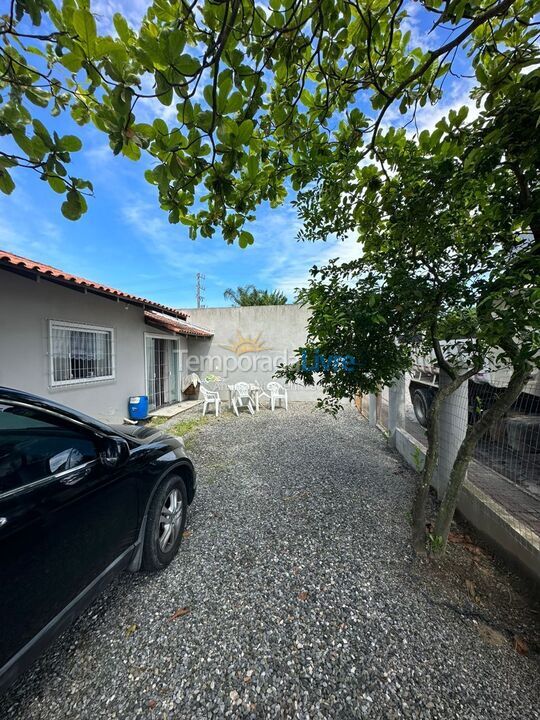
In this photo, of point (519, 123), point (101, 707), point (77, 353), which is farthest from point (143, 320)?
point (519, 123)

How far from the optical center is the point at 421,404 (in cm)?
638

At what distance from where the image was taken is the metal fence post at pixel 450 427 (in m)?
2.95

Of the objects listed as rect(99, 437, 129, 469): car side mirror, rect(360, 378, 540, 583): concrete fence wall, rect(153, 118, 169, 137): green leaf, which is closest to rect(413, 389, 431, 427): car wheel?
rect(360, 378, 540, 583): concrete fence wall

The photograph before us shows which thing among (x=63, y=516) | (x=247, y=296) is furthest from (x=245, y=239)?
(x=247, y=296)

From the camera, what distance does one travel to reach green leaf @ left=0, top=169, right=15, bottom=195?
1.38 metres

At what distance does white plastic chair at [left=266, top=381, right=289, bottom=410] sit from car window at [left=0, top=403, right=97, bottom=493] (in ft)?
24.3

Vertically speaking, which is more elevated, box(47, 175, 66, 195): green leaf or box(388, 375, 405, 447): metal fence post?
box(47, 175, 66, 195): green leaf

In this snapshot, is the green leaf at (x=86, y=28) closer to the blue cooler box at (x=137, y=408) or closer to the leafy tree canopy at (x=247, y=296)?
the blue cooler box at (x=137, y=408)

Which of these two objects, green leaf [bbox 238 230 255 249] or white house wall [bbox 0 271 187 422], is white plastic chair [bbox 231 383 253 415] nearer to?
white house wall [bbox 0 271 187 422]

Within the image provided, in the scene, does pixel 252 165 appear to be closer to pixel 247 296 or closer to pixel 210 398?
pixel 210 398

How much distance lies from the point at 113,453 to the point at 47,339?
417cm

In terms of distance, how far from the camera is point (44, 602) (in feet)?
4.60

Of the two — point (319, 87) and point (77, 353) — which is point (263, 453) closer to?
point (77, 353)

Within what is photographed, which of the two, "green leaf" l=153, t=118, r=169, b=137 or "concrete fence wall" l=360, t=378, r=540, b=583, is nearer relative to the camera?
"green leaf" l=153, t=118, r=169, b=137
